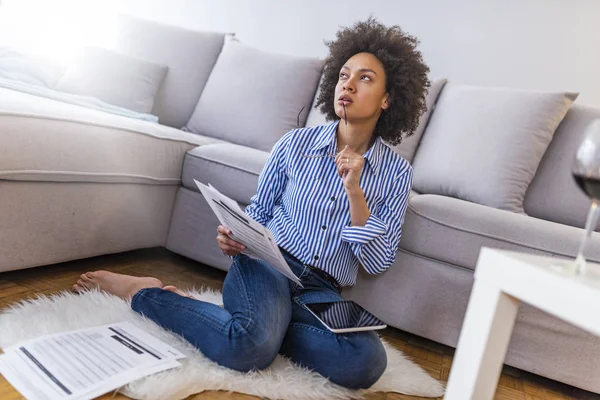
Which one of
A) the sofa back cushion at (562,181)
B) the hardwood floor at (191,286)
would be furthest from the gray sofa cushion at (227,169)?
the sofa back cushion at (562,181)

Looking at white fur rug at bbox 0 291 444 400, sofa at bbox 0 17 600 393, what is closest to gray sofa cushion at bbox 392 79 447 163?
sofa at bbox 0 17 600 393

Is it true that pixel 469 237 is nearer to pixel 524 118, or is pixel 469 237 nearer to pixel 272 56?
pixel 524 118

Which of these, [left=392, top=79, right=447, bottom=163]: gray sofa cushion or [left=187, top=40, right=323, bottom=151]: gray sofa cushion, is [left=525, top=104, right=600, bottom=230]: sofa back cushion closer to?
[left=392, top=79, right=447, bottom=163]: gray sofa cushion

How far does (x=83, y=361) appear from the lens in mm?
990

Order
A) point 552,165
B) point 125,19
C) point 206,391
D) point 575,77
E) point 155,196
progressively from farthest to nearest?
1. point 125,19
2. point 575,77
3. point 552,165
4. point 155,196
5. point 206,391

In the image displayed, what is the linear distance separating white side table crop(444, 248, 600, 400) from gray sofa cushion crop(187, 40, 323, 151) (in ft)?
5.19

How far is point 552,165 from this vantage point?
1887mm

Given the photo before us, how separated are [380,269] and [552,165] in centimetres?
89

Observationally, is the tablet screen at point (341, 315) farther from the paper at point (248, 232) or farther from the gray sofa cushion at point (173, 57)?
the gray sofa cushion at point (173, 57)

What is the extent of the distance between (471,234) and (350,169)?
0.46 meters

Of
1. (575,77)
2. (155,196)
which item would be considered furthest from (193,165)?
(575,77)

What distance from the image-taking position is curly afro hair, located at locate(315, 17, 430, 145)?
55.8 inches

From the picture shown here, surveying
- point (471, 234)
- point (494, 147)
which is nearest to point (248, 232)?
point (471, 234)

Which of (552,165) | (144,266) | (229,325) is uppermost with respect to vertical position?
(552,165)
